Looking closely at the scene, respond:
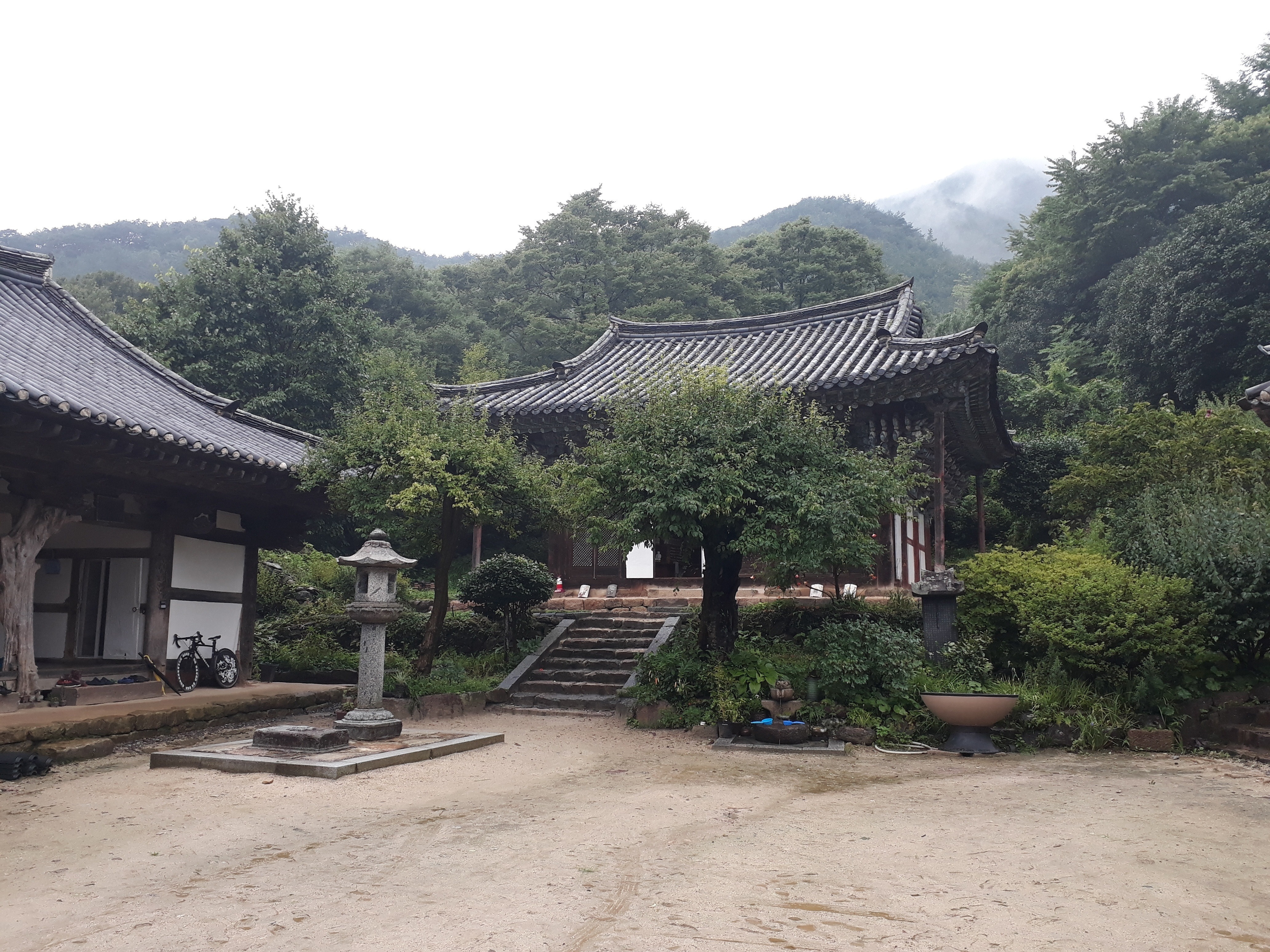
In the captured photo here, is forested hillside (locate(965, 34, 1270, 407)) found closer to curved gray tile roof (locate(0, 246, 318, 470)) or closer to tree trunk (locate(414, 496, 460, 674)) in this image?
tree trunk (locate(414, 496, 460, 674))

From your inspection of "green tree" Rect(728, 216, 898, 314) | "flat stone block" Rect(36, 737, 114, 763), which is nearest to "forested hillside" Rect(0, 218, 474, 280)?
"green tree" Rect(728, 216, 898, 314)

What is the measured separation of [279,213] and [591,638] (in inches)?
839

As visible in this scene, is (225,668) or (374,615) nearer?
(374,615)

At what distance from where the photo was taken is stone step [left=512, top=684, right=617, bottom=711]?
12594 mm

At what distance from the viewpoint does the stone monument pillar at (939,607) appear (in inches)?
428

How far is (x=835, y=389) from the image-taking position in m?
15.0

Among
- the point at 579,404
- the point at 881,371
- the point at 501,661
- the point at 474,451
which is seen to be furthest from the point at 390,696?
the point at 881,371

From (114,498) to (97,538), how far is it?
165cm

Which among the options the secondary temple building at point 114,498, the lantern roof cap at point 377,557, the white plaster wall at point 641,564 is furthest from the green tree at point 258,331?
the lantern roof cap at point 377,557

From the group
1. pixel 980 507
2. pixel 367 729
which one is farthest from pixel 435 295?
pixel 367 729

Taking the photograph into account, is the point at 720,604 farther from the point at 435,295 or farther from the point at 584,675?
the point at 435,295

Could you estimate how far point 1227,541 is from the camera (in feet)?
33.5

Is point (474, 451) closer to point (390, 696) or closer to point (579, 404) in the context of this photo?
point (390, 696)

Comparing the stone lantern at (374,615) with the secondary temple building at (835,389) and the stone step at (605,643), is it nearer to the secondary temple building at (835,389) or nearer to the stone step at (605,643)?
the secondary temple building at (835,389)
